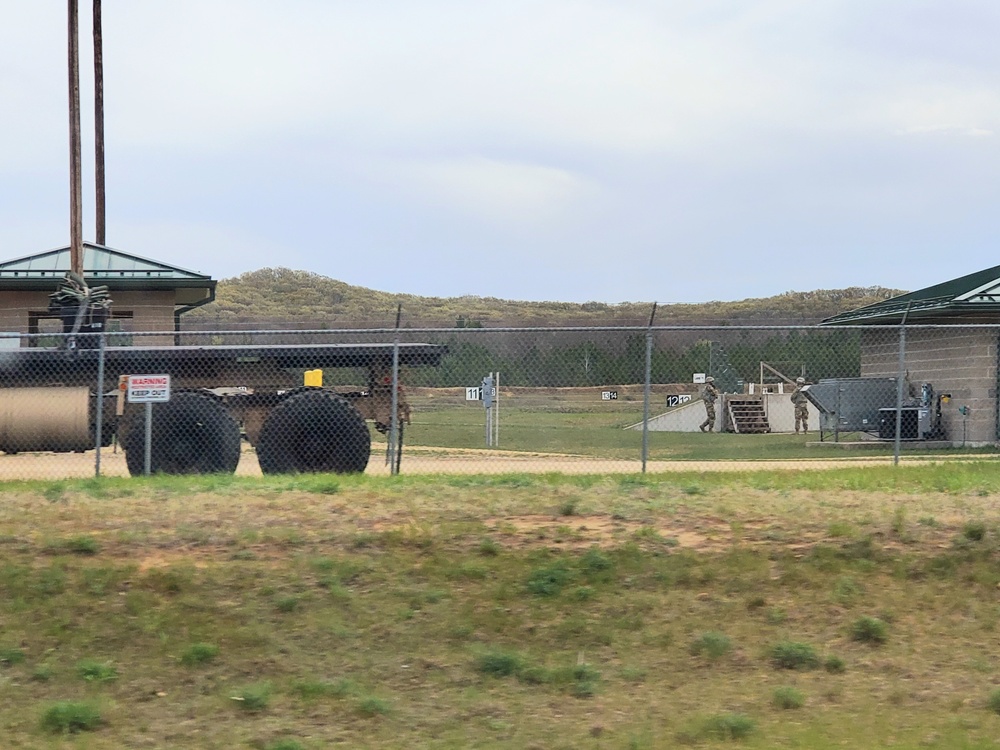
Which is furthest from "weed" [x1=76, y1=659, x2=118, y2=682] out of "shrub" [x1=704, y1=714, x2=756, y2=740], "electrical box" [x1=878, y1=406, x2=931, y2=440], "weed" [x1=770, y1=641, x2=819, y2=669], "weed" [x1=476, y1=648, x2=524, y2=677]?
"electrical box" [x1=878, y1=406, x2=931, y2=440]

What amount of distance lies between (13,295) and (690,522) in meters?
21.4

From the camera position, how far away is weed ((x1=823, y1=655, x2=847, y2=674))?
7.39 meters

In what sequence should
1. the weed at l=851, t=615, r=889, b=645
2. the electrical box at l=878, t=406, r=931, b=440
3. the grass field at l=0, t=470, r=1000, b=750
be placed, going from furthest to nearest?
the electrical box at l=878, t=406, r=931, b=440
the weed at l=851, t=615, r=889, b=645
the grass field at l=0, t=470, r=1000, b=750

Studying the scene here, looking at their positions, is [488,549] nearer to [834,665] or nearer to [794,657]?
[794,657]

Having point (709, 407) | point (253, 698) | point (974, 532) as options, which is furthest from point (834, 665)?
point (709, 407)

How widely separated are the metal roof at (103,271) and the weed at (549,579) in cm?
2047

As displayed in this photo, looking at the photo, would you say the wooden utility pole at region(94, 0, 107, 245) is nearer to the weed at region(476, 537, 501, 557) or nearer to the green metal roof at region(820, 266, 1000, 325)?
the green metal roof at region(820, 266, 1000, 325)

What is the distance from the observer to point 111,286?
27.4 m

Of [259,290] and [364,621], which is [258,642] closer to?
[364,621]

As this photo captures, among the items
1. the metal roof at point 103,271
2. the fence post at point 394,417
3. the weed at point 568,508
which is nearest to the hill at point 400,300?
the metal roof at point 103,271

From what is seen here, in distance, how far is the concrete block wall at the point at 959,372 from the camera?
2300cm

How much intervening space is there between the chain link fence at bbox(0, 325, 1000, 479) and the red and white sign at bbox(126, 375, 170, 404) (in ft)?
0.06

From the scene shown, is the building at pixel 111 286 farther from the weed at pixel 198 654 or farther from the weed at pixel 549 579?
the weed at pixel 198 654

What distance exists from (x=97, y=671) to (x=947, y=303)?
Answer: 20.4m
